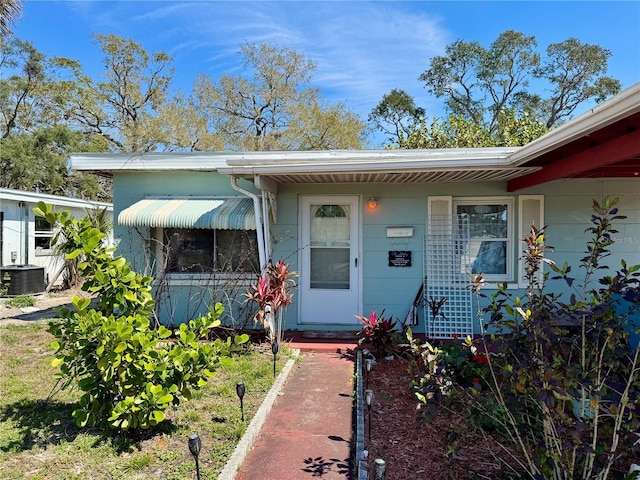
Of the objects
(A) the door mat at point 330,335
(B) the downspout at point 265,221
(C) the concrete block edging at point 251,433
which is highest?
(B) the downspout at point 265,221

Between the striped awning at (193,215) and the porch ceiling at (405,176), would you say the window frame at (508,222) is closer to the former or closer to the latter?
the porch ceiling at (405,176)

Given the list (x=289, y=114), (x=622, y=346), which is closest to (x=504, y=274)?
(x=622, y=346)

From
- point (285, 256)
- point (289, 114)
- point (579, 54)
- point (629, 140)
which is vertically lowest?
point (285, 256)

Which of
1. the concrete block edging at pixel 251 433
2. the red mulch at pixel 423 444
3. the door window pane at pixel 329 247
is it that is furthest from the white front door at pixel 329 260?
the red mulch at pixel 423 444

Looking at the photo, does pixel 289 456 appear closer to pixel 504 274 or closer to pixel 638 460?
pixel 638 460

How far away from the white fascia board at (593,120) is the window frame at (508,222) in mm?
1886

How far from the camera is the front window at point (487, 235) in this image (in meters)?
6.95

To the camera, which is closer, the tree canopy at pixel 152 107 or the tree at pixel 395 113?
the tree canopy at pixel 152 107

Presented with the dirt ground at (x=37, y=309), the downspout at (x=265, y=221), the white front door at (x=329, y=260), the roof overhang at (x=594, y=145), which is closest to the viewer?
the roof overhang at (x=594, y=145)

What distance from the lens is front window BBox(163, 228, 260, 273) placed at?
23.5ft

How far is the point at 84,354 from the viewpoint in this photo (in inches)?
122

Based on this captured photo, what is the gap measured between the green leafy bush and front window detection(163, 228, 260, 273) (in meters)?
3.70

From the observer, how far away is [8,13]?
930 cm

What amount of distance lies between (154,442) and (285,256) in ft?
13.3
